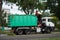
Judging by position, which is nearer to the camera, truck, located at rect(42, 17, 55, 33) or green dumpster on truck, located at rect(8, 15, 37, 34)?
green dumpster on truck, located at rect(8, 15, 37, 34)

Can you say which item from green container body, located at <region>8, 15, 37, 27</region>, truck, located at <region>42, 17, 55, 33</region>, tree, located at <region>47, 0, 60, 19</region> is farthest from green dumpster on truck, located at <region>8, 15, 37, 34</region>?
tree, located at <region>47, 0, 60, 19</region>

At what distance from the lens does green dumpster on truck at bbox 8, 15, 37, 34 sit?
116ft

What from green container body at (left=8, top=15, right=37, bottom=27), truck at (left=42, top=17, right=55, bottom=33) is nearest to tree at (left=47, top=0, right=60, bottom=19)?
truck at (left=42, top=17, right=55, bottom=33)

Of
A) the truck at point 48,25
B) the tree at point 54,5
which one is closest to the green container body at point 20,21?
the truck at point 48,25

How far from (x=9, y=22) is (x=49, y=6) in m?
13.9

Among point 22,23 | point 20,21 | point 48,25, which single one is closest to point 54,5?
point 48,25

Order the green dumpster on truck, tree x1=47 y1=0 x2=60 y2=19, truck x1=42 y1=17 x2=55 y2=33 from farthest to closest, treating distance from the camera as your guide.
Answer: tree x1=47 y1=0 x2=60 y2=19
truck x1=42 y1=17 x2=55 y2=33
the green dumpster on truck

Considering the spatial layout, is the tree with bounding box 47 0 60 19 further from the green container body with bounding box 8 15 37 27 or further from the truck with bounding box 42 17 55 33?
the green container body with bounding box 8 15 37 27

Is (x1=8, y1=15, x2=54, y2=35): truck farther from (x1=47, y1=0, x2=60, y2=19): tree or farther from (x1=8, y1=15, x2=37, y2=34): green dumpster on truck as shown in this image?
(x1=47, y1=0, x2=60, y2=19): tree

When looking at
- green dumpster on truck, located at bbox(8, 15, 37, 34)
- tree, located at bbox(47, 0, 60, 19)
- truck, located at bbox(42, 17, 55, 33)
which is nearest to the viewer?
green dumpster on truck, located at bbox(8, 15, 37, 34)

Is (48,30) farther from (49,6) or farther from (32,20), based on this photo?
(49,6)

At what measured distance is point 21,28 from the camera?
35156 millimetres

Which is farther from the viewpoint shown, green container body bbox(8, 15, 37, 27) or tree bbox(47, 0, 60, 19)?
tree bbox(47, 0, 60, 19)

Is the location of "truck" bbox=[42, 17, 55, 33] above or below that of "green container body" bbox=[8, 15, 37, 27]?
below
